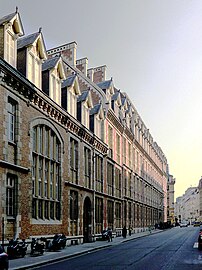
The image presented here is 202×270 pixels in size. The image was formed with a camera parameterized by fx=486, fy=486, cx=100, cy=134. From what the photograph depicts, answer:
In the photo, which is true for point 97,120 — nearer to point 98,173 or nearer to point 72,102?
point 98,173

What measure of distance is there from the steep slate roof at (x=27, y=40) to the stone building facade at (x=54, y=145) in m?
0.03

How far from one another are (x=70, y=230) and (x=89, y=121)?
39.5 feet

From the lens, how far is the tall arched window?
29.9m

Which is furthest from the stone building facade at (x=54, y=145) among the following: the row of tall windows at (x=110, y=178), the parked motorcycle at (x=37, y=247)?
the parked motorcycle at (x=37, y=247)

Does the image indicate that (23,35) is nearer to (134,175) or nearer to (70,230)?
(70,230)

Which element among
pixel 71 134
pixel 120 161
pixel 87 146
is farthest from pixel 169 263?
pixel 120 161

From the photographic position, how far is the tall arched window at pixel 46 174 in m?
29.9

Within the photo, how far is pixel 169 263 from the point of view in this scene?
22.0 meters

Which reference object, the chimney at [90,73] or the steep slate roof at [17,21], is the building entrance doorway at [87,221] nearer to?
the steep slate roof at [17,21]

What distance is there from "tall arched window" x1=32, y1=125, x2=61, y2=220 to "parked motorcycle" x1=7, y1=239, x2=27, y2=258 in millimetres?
4267

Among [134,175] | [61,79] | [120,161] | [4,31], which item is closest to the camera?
[4,31]

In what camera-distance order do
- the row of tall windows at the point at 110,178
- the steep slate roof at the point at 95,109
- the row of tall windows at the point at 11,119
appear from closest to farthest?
the row of tall windows at the point at 11,119 → the steep slate roof at the point at 95,109 → the row of tall windows at the point at 110,178

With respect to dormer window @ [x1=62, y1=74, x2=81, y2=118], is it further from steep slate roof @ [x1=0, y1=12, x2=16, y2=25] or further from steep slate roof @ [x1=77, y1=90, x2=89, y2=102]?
steep slate roof @ [x1=0, y1=12, x2=16, y2=25]

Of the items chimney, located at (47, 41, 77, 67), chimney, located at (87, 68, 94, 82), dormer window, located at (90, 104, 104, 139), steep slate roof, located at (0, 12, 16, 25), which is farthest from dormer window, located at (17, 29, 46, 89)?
chimney, located at (87, 68, 94, 82)
